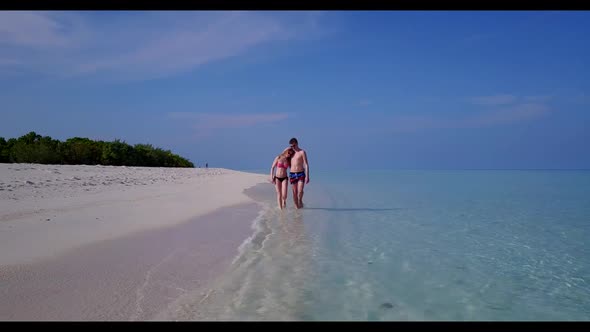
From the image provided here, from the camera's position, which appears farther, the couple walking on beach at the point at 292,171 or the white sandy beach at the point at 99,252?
the couple walking on beach at the point at 292,171

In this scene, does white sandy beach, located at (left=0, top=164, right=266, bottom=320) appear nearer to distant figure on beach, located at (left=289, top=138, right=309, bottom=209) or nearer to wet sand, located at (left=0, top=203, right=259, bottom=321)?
wet sand, located at (left=0, top=203, right=259, bottom=321)

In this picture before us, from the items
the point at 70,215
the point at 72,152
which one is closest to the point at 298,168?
the point at 70,215

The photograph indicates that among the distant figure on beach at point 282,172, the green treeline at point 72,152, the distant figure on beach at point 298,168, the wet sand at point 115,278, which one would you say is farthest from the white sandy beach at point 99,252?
the green treeline at point 72,152

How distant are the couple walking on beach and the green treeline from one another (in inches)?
974

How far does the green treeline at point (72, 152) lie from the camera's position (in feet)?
91.7

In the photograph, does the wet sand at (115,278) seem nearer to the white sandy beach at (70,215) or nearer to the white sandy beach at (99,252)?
the white sandy beach at (99,252)

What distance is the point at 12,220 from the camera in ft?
19.1

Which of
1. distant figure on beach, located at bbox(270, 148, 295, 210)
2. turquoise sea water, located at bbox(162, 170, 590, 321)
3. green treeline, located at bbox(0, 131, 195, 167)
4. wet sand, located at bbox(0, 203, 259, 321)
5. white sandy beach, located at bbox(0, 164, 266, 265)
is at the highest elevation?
green treeline, located at bbox(0, 131, 195, 167)

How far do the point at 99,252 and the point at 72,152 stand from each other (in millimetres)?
31241

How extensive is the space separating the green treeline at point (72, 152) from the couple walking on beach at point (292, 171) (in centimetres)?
2474

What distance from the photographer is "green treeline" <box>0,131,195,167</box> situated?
2794 cm

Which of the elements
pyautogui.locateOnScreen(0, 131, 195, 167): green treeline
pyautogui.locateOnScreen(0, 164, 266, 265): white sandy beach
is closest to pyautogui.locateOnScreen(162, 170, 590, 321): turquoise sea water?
pyautogui.locateOnScreen(0, 164, 266, 265): white sandy beach

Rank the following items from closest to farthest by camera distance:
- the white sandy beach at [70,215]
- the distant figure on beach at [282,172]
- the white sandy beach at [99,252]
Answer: the white sandy beach at [99,252]
the white sandy beach at [70,215]
the distant figure on beach at [282,172]
